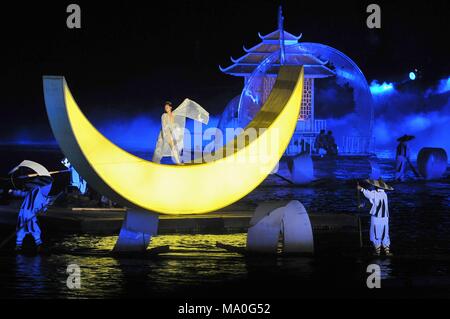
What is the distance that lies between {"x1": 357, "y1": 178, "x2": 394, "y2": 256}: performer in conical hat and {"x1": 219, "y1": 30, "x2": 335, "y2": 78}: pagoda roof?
803 inches

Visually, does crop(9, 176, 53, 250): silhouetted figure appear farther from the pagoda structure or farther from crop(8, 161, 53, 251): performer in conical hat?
the pagoda structure

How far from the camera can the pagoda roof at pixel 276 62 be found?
34.1 m

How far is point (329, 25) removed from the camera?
117ft

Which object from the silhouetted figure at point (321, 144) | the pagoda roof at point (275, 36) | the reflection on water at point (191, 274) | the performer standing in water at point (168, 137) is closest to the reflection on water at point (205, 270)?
the reflection on water at point (191, 274)

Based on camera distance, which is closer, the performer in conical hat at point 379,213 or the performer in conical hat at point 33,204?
the performer in conical hat at point 379,213

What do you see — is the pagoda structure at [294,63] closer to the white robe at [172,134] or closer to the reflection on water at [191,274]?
the white robe at [172,134]

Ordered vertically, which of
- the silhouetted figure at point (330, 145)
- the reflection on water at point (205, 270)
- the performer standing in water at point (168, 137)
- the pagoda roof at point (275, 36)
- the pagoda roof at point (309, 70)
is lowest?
the reflection on water at point (205, 270)

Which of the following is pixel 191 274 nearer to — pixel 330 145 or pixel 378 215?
pixel 378 215

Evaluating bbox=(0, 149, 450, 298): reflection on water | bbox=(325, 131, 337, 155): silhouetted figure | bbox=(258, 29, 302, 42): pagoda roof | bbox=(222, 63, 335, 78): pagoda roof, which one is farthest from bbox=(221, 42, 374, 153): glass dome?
bbox=(0, 149, 450, 298): reflection on water

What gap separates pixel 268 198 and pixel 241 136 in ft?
28.8

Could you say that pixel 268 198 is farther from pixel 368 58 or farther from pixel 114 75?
pixel 368 58

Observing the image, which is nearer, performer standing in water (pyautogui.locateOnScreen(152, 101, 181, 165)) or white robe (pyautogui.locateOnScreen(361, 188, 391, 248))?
white robe (pyautogui.locateOnScreen(361, 188, 391, 248))

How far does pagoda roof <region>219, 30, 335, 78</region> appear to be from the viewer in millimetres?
34094
